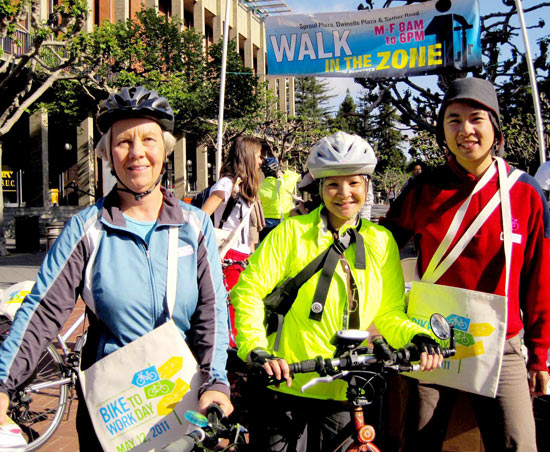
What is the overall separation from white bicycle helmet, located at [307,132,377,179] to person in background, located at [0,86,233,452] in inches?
22.4

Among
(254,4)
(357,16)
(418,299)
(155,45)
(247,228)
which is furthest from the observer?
(254,4)

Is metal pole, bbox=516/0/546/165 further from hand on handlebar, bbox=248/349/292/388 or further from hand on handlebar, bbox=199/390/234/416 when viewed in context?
hand on handlebar, bbox=199/390/234/416

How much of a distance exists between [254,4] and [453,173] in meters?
47.2

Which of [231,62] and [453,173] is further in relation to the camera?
[231,62]

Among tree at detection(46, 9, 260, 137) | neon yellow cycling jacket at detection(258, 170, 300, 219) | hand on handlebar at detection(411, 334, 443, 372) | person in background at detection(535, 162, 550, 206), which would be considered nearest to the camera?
hand on handlebar at detection(411, 334, 443, 372)

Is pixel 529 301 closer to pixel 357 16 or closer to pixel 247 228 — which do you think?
pixel 247 228

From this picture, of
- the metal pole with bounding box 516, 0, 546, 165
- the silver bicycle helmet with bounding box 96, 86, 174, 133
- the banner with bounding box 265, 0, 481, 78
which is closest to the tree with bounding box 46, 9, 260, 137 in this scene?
the banner with bounding box 265, 0, 481, 78

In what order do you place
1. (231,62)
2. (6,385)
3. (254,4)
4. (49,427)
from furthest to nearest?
(254,4) < (231,62) < (49,427) < (6,385)

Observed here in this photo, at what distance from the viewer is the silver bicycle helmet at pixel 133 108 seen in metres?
2.02

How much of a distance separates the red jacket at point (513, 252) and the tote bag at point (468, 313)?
0.10ft

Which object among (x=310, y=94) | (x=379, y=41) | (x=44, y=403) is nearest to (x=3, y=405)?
(x=44, y=403)

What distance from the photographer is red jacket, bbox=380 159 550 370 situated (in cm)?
234

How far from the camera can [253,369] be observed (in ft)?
6.19

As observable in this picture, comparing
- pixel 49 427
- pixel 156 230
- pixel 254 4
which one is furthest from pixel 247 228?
pixel 254 4
